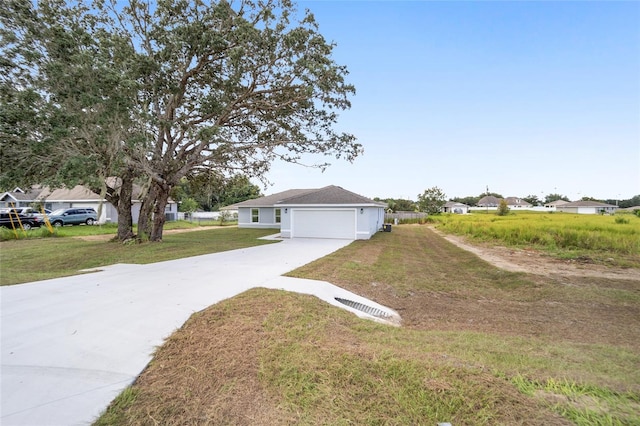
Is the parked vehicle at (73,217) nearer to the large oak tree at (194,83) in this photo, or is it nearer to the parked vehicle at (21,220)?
the parked vehicle at (21,220)

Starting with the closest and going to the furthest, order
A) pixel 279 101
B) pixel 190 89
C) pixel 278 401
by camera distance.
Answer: pixel 278 401 < pixel 279 101 < pixel 190 89

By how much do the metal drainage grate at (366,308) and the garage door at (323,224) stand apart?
39.4 ft

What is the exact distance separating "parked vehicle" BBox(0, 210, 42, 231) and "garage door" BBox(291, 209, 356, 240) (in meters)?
19.1

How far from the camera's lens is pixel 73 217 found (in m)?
24.2

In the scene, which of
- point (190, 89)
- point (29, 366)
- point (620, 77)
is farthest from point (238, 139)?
point (620, 77)

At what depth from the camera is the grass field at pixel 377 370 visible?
246 cm

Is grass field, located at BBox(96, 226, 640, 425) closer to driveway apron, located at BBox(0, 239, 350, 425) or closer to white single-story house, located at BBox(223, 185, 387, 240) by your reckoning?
driveway apron, located at BBox(0, 239, 350, 425)

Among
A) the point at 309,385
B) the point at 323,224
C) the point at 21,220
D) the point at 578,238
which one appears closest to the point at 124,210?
the point at 323,224

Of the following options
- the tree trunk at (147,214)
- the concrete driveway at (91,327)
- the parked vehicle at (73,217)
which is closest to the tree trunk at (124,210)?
the tree trunk at (147,214)

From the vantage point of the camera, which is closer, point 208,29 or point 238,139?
point 208,29

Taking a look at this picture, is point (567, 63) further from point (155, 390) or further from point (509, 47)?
point (155, 390)

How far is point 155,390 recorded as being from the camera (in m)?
2.82

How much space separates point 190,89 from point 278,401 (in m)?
15.3

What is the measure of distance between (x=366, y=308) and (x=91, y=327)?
15.3 feet
